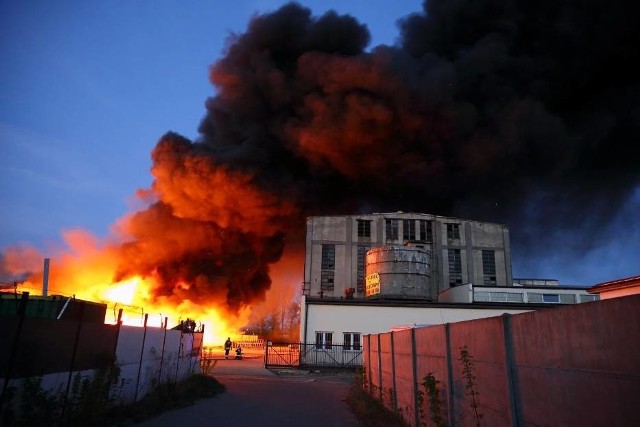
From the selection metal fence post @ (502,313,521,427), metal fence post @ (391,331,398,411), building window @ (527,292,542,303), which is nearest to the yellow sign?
building window @ (527,292,542,303)

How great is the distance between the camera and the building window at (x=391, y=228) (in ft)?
146

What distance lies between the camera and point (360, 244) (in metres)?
43.9

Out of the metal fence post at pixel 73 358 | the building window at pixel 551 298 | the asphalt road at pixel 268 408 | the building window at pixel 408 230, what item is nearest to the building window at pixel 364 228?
the building window at pixel 408 230

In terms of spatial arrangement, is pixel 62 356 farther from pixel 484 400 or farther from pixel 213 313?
pixel 213 313

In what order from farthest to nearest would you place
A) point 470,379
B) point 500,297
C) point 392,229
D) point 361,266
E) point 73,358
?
point 392,229 → point 361,266 → point 500,297 → point 73,358 → point 470,379

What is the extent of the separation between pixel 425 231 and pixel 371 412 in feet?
111

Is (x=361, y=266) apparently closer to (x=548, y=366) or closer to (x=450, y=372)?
(x=450, y=372)

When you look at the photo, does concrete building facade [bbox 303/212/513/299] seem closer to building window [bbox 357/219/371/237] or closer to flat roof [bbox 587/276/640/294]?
building window [bbox 357/219/371/237]

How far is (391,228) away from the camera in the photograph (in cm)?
4472

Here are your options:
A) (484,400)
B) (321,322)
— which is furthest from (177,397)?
(321,322)

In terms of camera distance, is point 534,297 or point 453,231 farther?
point 453,231

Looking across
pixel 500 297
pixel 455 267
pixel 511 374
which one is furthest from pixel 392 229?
pixel 511 374

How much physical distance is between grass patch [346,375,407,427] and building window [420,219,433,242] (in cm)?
3001

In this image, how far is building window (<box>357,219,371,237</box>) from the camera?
1737 inches
